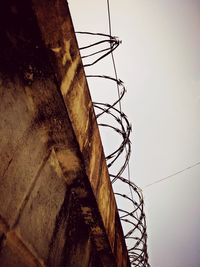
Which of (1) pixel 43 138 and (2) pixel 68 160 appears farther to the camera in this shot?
(2) pixel 68 160

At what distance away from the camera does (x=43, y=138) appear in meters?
1.48

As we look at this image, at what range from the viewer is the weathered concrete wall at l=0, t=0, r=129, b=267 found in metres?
1.12

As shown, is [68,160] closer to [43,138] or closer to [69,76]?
[43,138]

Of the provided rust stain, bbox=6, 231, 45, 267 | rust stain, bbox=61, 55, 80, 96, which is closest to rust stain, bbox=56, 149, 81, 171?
rust stain, bbox=61, 55, 80, 96

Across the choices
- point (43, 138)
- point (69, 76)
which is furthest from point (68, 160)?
point (69, 76)

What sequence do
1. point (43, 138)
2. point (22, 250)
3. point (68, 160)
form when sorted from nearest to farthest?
point (22, 250) < point (43, 138) < point (68, 160)

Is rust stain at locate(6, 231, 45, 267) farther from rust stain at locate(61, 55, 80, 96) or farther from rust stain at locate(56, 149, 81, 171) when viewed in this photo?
rust stain at locate(61, 55, 80, 96)

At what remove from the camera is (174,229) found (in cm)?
623

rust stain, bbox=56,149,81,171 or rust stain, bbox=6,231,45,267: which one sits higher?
rust stain, bbox=56,149,81,171

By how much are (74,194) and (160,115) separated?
2.21 m

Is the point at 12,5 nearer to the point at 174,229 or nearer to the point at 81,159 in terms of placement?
the point at 81,159

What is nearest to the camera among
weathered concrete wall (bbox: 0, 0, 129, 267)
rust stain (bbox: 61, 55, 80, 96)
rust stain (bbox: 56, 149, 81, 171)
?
weathered concrete wall (bbox: 0, 0, 129, 267)

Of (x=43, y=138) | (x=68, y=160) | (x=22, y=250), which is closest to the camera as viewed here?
(x=22, y=250)

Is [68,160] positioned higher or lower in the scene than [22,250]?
higher
